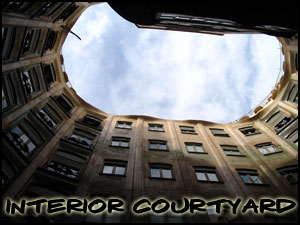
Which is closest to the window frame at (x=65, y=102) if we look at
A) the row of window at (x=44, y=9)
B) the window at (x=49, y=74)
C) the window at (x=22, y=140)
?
the window at (x=49, y=74)

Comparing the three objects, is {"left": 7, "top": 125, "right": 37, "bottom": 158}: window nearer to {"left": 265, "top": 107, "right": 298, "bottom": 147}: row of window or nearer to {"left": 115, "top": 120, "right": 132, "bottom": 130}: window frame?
{"left": 115, "top": 120, "right": 132, "bottom": 130}: window frame

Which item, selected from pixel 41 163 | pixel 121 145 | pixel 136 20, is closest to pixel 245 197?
pixel 121 145

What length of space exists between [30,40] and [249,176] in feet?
61.8

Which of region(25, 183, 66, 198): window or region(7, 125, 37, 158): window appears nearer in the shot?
region(25, 183, 66, 198): window

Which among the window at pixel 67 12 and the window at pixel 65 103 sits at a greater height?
the window at pixel 67 12

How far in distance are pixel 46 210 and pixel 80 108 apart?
1352 cm

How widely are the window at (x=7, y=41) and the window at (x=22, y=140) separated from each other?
14.7 ft

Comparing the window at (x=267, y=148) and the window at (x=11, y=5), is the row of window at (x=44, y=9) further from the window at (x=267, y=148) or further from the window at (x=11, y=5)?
the window at (x=267, y=148)

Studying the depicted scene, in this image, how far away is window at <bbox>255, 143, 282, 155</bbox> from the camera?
57.6ft

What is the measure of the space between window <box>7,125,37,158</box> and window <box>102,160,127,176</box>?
16.3 feet

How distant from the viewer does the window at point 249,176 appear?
14.4 meters

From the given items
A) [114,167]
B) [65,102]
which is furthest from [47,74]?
[114,167]

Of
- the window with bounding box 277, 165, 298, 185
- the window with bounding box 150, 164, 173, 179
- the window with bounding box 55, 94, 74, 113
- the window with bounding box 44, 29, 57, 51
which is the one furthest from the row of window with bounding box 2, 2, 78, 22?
the window with bounding box 277, 165, 298, 185

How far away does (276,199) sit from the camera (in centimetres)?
1223
